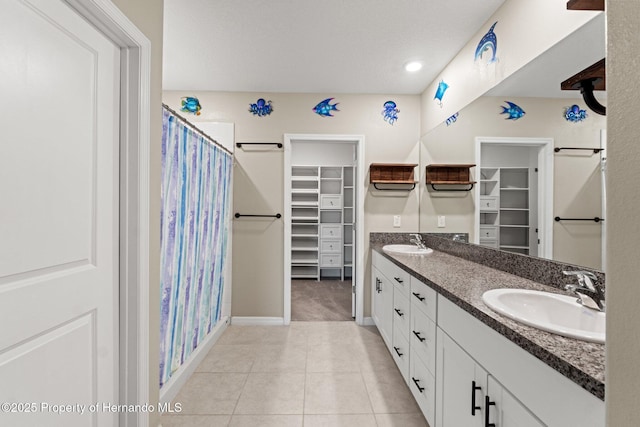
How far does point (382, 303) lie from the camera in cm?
257

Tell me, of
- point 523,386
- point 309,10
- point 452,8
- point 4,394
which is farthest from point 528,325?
point 309,10

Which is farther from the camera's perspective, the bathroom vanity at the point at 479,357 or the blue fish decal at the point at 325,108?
the blue fish decal at the point at 325,108

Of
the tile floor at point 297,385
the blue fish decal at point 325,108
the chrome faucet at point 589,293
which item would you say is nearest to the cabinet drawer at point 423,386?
the tile floor at point 297,385

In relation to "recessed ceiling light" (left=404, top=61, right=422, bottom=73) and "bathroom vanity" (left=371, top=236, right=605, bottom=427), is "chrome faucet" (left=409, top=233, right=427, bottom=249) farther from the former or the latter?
"recessed ceiling light" (left=404, top=61, right=422, bottom=73)

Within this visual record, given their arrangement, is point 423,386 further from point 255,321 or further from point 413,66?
point 413,66

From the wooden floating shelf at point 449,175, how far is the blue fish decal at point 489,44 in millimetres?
737

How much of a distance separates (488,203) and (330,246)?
11.2ft

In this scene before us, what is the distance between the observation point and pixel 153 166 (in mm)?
1380

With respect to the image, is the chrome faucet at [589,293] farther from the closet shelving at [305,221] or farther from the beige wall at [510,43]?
the closet shelving at [305,221]

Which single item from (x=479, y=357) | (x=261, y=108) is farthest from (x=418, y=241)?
(x=261, y=108)

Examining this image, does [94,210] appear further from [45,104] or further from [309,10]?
[309,10]

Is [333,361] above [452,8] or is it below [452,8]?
below

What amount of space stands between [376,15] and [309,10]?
44 cm

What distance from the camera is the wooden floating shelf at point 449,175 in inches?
86.5
